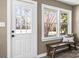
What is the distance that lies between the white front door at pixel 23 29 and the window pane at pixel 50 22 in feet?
3.26

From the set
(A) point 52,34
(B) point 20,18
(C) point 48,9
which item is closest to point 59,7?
(C) point 48,9

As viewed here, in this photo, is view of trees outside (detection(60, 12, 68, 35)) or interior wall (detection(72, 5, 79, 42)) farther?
interior wall (detection(72, 5, 79, 42))

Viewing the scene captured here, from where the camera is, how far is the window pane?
575cm

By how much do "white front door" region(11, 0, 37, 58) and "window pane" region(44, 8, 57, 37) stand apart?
0.99 metres

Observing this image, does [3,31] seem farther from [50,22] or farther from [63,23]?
[63,23]

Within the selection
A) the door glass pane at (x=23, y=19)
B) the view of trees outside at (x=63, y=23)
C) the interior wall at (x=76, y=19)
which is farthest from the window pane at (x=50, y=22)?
the interior wall at (x=76, y=19)

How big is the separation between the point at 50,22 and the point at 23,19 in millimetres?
1847

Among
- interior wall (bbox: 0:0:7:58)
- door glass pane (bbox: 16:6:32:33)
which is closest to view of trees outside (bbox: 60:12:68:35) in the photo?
door glass pane (bbox: 16:6:32:33)

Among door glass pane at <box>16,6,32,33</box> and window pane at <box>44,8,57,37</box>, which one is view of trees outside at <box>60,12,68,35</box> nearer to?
window pane at <box>44,8,57,37</box>

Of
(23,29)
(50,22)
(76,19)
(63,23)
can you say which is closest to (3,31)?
(23,29)

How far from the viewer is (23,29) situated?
4539 millimetres

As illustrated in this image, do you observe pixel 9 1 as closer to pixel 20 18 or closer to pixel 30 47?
pixel 20 18

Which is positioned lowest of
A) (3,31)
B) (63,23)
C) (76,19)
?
(3,31)

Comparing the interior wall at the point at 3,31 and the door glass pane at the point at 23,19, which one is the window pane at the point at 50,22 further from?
the interior wall at the point at 3,31
